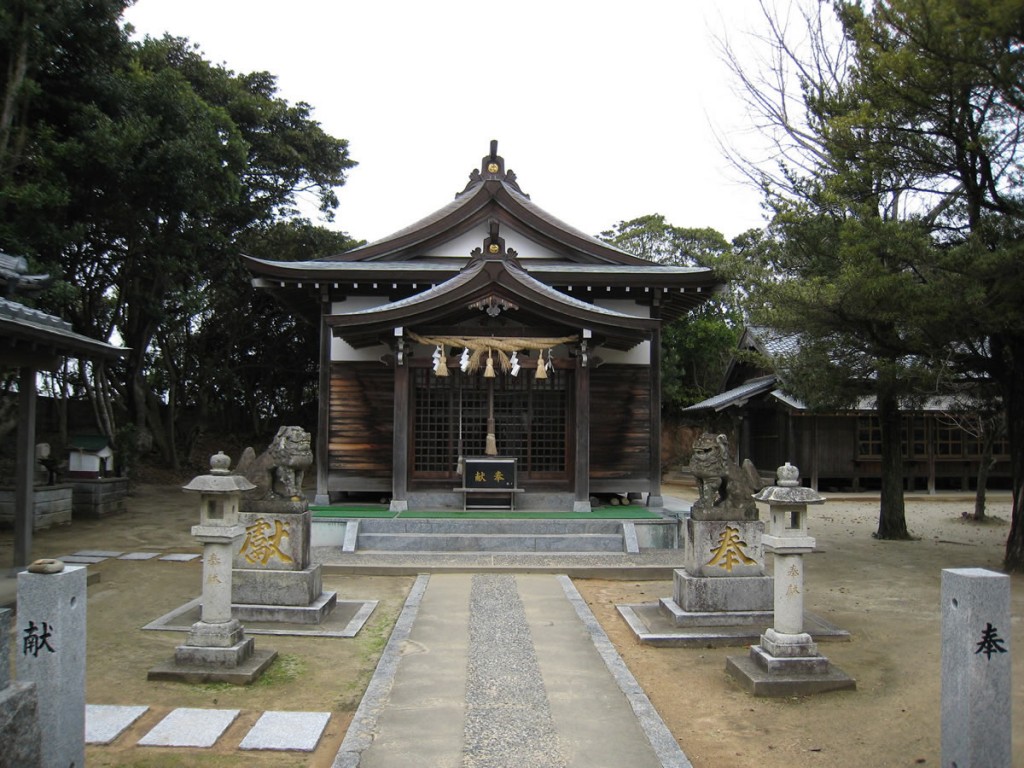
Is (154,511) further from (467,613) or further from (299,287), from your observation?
(467,613)

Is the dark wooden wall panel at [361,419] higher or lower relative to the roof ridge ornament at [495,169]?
lower

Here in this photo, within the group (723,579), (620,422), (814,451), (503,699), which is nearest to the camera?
(503,699)

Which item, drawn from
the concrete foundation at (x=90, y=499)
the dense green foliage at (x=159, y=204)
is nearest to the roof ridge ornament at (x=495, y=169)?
the dense green foliage at (x=159, y=204)

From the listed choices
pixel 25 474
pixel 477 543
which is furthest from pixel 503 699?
pixel 25 474

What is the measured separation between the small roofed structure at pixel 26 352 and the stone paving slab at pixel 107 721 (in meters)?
5.30

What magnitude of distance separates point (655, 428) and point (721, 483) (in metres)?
7.24

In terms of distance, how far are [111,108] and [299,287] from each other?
18.0ft

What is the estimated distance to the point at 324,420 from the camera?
48.4 feet

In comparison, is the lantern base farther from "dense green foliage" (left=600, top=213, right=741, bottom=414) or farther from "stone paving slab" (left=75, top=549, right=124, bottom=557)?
"dense green foliage" (left=600, top=213, right=741, bottom=414)

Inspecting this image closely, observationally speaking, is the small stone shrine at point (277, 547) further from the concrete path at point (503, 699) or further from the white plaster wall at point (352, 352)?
the white plaster wall at point (352, 352)

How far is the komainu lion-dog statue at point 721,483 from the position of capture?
774 centimetres

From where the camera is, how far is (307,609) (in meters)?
7.50

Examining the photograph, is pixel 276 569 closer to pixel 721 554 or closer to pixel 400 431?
pixel 721 554

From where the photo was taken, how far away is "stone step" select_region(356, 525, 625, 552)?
11.6 metres
